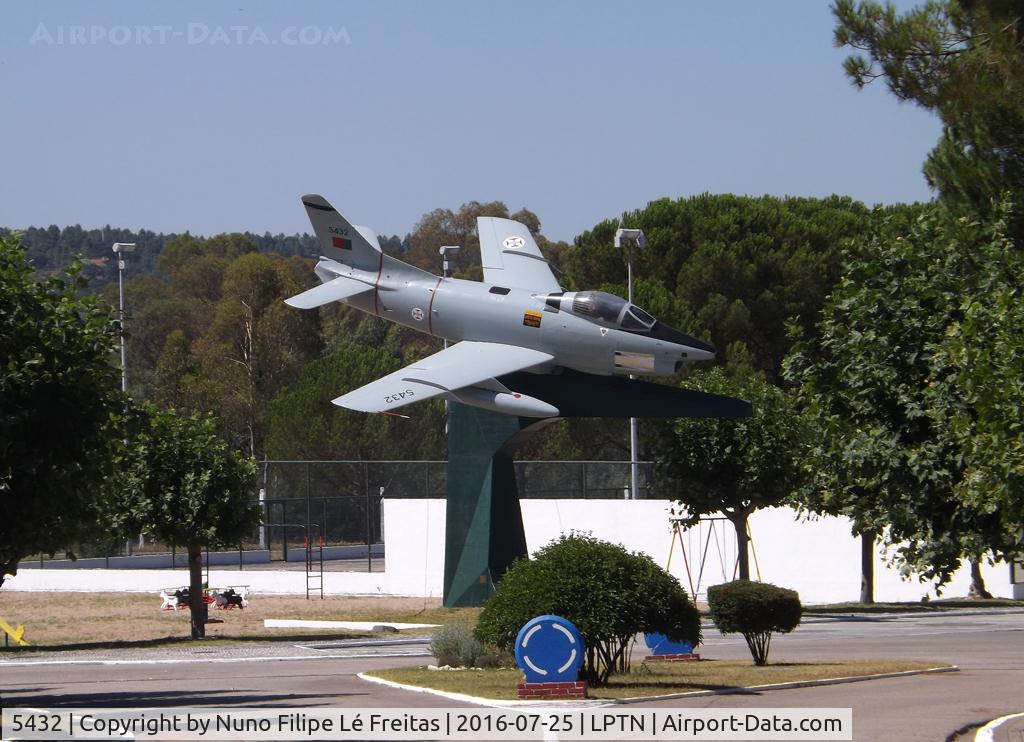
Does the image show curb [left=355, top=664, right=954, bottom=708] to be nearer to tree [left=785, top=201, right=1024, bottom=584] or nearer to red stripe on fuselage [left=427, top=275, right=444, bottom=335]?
tree [left=785, top=201, right=1024, bottom=584]

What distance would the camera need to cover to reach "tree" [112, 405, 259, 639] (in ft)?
92.7

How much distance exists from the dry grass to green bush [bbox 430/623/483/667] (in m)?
9.62

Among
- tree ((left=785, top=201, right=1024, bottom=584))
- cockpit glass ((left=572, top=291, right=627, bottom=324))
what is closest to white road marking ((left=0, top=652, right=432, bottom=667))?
cockpit glass ((left=572, top=291, right=627, bottom=324))

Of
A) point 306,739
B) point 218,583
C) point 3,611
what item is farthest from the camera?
point 218,583

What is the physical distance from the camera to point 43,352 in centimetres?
1402

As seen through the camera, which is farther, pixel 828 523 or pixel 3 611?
pixel 3 611

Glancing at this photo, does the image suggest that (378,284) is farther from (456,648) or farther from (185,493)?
(456,648)

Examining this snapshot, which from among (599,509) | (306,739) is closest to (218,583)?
(599,509)

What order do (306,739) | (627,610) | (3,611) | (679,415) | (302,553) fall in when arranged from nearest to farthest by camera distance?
(306,739), (627,610), (679,415), (3,611), (302,553)

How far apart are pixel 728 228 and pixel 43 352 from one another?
4887cm

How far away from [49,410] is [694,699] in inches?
288

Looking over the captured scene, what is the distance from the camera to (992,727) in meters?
12.7

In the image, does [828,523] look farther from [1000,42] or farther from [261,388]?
[261,388]

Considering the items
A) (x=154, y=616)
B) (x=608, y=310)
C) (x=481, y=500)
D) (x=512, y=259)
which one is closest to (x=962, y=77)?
(x=608, y=310)
